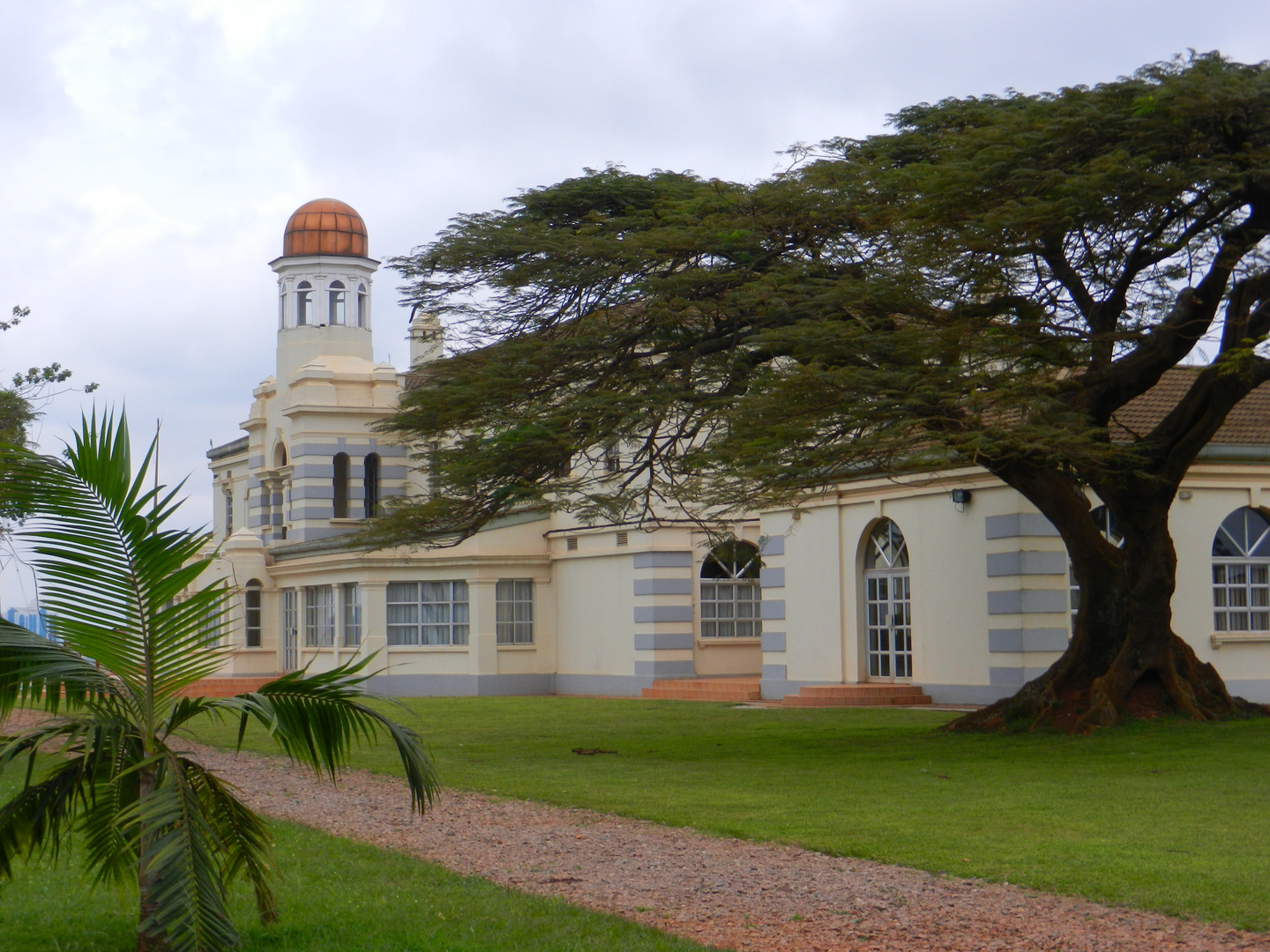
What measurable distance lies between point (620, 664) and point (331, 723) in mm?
25648

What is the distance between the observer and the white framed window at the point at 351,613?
1373 inches

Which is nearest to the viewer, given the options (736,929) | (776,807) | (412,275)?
(736,929)

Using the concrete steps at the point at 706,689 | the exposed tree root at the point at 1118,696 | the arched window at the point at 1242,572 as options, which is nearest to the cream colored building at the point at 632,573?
the arched window at the point at 1242,572

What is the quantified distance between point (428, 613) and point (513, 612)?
1.94 meters

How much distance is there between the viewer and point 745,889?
8.70 meters

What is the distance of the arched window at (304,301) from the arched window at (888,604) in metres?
21.5

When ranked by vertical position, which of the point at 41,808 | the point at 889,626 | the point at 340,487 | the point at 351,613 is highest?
the point at 340,487

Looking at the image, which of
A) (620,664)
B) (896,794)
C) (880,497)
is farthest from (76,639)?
(620,664)

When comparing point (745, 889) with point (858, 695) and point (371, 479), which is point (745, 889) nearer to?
point (858, 695)

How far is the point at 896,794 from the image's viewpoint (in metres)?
13.1

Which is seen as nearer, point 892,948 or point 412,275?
point 892,948

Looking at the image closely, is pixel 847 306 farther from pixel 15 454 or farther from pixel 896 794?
pixel 15 454

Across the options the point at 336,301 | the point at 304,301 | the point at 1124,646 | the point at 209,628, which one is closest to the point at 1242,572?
the point at 1124,646

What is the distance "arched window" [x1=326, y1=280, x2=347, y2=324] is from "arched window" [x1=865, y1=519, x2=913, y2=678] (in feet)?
68.6
